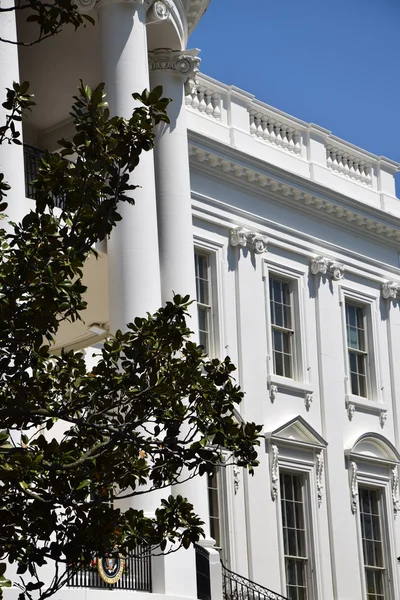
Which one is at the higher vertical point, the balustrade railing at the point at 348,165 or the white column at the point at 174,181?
the balustrade railing at the point at 348,165

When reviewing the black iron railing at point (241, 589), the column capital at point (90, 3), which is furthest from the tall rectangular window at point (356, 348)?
the column capital at point (90, 3)

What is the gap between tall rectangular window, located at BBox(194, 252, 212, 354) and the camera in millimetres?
25281

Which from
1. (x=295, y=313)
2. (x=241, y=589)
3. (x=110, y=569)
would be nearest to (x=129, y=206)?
(x=110, y=569)

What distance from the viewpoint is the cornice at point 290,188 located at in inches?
1019

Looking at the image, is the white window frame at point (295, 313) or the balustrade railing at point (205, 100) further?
the white window frame at point (295, 313)

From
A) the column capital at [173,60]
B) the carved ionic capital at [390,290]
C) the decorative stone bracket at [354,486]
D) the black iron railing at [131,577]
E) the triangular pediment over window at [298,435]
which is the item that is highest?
the column capital at [173,60]

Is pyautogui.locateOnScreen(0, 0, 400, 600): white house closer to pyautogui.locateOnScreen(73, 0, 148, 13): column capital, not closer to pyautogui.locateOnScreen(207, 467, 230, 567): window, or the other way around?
pyautogui.locateOnScreen(207, 467, 230, 567): window

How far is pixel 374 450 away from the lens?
28656 mm

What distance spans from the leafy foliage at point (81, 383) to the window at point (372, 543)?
19439mm

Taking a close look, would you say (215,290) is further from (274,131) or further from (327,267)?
(274,131)

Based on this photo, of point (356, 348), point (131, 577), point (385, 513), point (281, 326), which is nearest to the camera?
point (131, 577)

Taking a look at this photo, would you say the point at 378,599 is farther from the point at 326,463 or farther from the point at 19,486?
the point at 19,486

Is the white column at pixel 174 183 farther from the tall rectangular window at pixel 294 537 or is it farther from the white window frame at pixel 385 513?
the white window frame at pixel 385 513

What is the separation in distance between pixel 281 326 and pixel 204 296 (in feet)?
7.97
